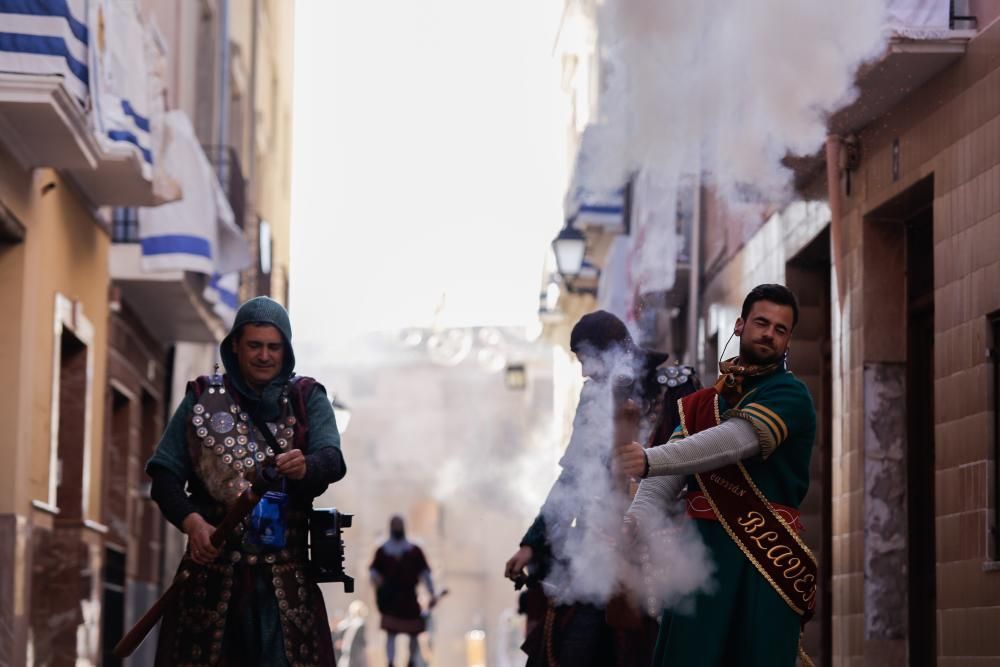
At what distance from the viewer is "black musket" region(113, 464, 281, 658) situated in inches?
267

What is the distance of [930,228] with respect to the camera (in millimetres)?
11289

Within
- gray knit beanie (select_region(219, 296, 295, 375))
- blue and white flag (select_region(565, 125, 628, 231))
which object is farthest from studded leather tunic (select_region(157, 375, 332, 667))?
blue and white flag (select_region(565, 125, 628, 231))

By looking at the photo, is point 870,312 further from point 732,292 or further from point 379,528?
point 379,528

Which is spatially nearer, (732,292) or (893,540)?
(893,540)

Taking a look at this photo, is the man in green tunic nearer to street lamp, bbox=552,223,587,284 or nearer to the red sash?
the red sash

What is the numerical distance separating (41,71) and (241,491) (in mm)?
5317

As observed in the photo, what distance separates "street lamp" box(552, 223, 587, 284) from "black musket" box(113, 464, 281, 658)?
1402 cm

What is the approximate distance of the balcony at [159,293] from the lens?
17.9 metres

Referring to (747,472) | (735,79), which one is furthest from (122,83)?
(747,472)

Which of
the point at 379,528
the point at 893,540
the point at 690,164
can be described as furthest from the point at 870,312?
the point at 379,528

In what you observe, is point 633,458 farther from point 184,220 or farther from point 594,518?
point 184,220

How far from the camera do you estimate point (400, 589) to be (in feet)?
63.9

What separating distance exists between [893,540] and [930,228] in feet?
5.78

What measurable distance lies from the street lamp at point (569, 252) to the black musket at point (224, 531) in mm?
14025
